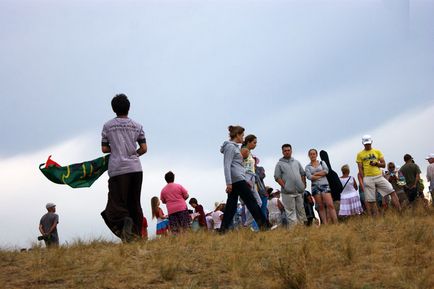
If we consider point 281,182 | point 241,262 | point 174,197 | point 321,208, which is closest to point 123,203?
point 241,262

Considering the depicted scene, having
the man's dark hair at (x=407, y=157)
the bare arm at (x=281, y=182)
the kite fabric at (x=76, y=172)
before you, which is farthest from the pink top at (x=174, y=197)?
the man's dark hair at (x=407, y=157)

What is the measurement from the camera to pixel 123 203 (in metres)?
10.0

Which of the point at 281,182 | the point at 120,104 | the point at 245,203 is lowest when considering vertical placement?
the point at 245,203

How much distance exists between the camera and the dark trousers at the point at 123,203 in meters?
9.92

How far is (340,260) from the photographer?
8195 mm

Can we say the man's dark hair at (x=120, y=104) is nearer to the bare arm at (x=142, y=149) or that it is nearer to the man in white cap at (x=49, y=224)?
the bare arm at (x=142, y=149)

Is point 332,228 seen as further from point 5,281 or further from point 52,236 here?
point 52,236

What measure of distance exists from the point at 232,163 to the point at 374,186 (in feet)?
12.6

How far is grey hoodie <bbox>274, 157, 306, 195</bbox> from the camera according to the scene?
45.0 feet

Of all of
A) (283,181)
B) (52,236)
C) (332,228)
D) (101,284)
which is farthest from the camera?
(52,236)

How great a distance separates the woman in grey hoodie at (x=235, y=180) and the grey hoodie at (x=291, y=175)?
6.03 feet

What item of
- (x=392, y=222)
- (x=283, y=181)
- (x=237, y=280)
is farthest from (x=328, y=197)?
(x=237, y=280)

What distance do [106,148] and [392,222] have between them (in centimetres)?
475

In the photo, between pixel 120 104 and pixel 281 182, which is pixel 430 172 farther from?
pixel 120 104
